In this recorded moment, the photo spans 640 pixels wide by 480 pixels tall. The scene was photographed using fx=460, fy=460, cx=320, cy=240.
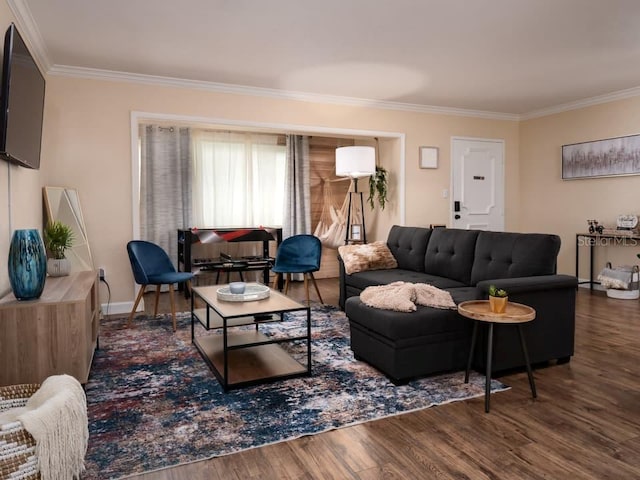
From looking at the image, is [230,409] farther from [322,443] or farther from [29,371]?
[29,371]

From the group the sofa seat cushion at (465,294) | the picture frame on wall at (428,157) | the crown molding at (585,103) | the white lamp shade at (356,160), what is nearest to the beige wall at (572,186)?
the crown molding at (585,103)

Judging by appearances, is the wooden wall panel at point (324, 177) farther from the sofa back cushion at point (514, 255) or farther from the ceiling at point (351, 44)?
the sofa back cushion at point (514, 255)

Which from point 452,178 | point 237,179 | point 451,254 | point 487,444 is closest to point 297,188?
point 237,179

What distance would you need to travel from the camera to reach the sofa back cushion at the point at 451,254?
12.5 ft

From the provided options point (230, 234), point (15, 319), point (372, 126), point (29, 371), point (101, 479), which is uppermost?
point (372, 126)

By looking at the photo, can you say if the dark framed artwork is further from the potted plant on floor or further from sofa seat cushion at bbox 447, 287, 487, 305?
the potted plant on floor

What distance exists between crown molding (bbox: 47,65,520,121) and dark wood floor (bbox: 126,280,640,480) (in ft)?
12.6

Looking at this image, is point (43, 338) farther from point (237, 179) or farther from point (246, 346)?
point (237, 179)

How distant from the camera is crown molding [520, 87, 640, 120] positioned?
5.33 metres

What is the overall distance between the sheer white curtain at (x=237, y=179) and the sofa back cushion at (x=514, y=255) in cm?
345

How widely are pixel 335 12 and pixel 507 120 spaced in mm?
4458

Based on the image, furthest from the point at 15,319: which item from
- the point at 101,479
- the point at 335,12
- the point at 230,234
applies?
the point at 230,234

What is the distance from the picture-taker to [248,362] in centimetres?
304

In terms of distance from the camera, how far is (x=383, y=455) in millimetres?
1983
